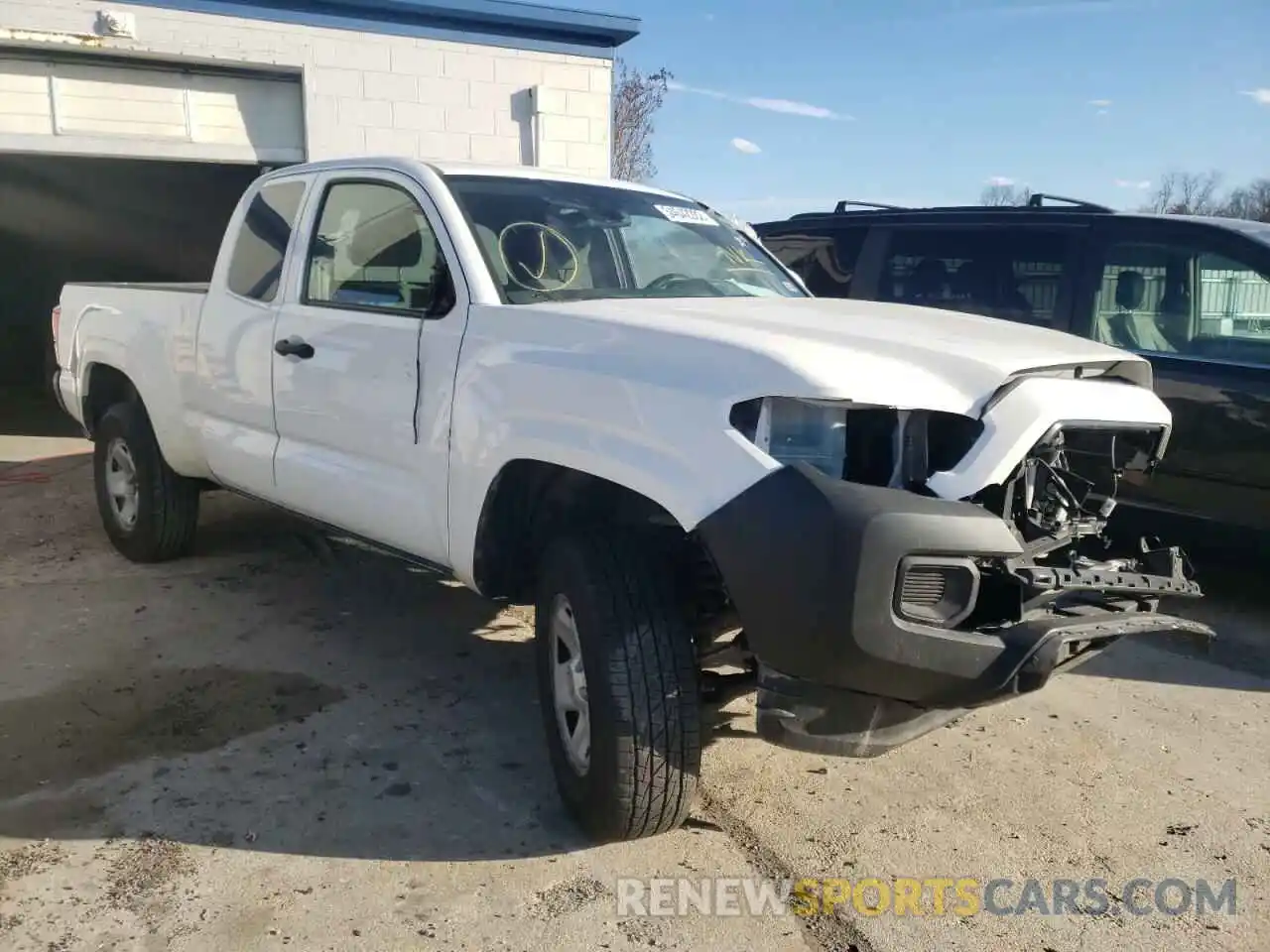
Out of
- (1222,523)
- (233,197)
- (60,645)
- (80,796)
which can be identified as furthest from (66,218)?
(1222,523)

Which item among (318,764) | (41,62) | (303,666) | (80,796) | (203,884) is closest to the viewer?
(203,884)

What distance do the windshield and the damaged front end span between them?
1.26 meters

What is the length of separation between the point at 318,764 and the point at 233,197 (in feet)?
41.4

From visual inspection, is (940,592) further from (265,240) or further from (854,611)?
(265,240)

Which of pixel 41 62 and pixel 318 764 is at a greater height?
pixel 41 62

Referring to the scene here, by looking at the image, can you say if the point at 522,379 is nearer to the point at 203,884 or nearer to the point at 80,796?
the point at 203,884

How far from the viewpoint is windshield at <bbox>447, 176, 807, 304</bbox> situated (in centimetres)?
361

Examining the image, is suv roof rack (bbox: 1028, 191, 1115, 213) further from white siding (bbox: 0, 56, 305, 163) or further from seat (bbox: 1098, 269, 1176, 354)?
white siding (bbox: 0, 56, 305, 163)

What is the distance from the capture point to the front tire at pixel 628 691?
9.23 ft

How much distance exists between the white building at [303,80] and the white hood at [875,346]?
23.1ft

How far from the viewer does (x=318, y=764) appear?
11.6 ft

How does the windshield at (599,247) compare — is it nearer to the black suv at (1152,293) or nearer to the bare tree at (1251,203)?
the black suv at (1152,293)

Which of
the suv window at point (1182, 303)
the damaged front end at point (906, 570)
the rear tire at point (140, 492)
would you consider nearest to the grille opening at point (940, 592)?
the damaged front end at point (906, 570)

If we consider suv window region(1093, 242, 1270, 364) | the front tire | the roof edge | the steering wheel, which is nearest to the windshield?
the steering wheel
